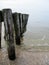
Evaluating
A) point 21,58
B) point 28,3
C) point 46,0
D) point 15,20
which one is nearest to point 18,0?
point 28,3

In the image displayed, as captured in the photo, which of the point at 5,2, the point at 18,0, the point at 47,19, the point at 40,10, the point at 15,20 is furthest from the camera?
the point at 18,0

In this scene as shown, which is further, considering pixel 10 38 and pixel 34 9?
pixel 34 9

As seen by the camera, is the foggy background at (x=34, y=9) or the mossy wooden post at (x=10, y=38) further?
the foggy background at (x=34, y=9)

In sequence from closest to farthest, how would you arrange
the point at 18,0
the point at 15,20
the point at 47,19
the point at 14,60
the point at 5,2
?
the point at 14,60, the point at 15,20, the point at 47,19, the point at 5,2, the point at 18,0

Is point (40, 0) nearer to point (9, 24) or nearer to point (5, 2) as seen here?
point (5, 2)

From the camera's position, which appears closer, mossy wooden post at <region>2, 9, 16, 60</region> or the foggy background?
mossy wooden post at <region>2, 9, 16, 60</region>

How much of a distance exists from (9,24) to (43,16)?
8786 millimetres

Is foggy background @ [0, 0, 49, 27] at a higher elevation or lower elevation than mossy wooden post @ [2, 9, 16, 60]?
lower

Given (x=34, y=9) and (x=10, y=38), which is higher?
(x=10, y=38)

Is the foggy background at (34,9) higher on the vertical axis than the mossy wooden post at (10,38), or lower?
lower

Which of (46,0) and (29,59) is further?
(46,0)

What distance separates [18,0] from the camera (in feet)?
53.4

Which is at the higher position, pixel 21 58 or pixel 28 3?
pixel 21 58

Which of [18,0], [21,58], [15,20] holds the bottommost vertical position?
[18,0]
